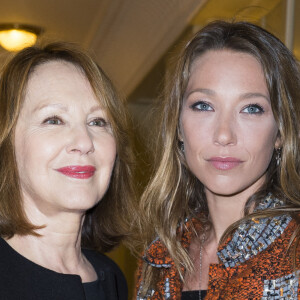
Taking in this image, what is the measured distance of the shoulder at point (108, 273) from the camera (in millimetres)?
1996

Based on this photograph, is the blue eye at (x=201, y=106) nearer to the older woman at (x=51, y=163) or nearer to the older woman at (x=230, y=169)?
the older woman at (x=230, y=169)

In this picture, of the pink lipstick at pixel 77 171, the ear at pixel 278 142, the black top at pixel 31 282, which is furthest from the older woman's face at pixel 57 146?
the ear at pixel 278 142

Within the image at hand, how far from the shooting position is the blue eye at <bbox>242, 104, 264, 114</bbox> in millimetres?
1844

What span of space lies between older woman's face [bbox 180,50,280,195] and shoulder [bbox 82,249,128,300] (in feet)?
1.58

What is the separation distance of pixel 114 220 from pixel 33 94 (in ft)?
2.14

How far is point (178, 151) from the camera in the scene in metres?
2.10

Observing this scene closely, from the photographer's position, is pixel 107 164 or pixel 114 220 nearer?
pixel 107 164

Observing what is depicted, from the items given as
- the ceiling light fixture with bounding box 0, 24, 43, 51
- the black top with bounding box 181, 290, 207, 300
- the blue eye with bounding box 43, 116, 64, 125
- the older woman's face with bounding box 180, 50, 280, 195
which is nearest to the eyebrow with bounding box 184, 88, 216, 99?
the older woman's face with bounding box 180, 50, 280, 195

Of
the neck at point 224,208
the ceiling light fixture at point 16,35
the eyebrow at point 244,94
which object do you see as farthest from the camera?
the ceiling light fixture at point 16,35

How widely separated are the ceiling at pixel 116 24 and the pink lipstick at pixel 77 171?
8.83 feet

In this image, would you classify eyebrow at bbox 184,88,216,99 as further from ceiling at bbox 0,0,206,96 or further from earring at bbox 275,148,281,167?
ceiling at bbox 0,0,206,96

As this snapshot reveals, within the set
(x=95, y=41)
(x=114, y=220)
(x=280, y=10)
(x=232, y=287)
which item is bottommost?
(x=232, y=287)

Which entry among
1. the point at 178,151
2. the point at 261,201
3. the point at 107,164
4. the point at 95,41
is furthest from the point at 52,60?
the point at 95,41

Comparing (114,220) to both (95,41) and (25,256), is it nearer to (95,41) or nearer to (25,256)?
(25,256)
